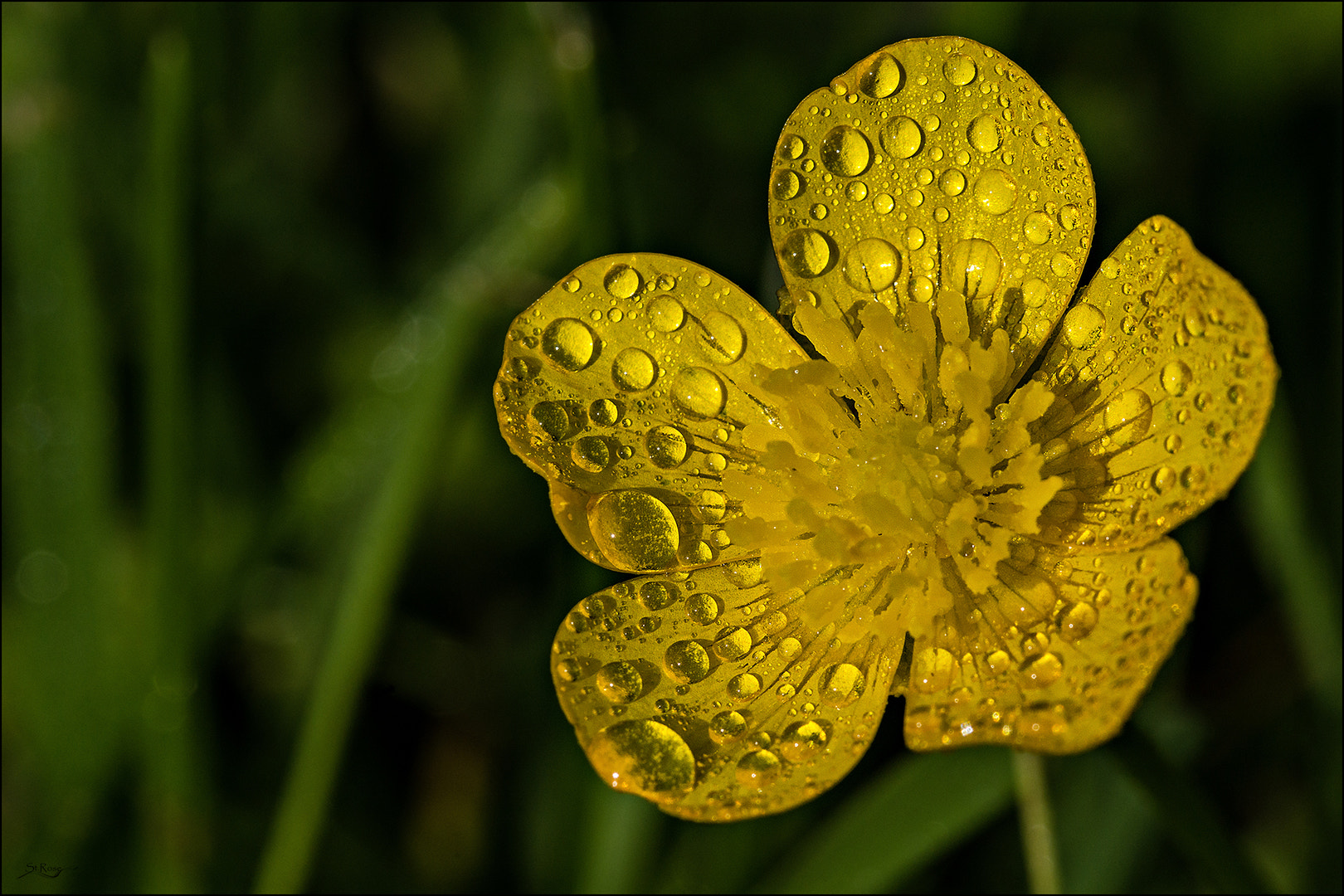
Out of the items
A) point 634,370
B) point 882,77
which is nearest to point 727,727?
point 634,370

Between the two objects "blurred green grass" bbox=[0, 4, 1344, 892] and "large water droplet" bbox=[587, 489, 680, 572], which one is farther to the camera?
"blurred green grass" bbox=[0, 4, 1344, 892]

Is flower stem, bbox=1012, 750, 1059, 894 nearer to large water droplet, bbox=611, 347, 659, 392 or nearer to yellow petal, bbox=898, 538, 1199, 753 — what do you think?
yellow petal, bbox=898, 538, 1199, 753

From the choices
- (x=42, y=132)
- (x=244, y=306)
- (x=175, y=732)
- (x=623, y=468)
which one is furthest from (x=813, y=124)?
(x=244, y=306)

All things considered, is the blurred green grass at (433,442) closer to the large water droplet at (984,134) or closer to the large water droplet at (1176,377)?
the large water droplet at (1176,377)

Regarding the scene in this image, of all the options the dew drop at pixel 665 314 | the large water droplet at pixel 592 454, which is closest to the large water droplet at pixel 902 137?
the dew drop at pixel 665 314

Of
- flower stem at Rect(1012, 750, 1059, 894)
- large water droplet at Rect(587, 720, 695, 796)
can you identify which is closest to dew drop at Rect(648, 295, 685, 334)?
large water droplet at Rect(587, 720, 695, 796)

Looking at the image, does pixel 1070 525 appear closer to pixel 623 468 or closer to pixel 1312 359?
pixel 623 468

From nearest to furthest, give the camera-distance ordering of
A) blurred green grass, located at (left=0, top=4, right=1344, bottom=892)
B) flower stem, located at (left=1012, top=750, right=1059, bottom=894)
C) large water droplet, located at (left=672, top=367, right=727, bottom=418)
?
1. large water droplet, located at (left=672, top=367, right=727, bottom=418)
2. flower stem, located at (left=1012, top=750, right=1059, bottom=894)
3. blurred green grass, located at (left=0, top=4, right=1344, bottom=892)

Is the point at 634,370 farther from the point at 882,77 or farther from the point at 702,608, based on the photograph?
the point at 882,77
